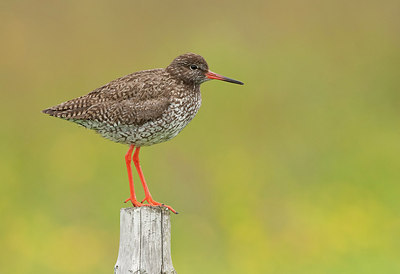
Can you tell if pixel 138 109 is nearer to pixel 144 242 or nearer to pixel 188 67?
pixel 188 67

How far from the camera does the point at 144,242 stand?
22.2 feet

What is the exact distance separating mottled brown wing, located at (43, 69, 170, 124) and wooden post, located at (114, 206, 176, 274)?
5.84 ft

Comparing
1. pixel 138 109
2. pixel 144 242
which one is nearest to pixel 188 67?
pixel 138 109

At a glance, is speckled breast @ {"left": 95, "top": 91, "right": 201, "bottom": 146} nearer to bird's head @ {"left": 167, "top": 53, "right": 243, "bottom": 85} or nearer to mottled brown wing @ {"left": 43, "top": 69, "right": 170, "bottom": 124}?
mottled brown wing @ {"left": 43, "top": 69, "right": 170, "bottom": 124}

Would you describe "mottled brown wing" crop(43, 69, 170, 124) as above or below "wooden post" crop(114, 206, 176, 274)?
above

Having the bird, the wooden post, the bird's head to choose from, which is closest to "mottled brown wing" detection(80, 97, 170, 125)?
the bird

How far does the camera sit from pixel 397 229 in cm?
1438

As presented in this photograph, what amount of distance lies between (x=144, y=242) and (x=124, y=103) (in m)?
2.18

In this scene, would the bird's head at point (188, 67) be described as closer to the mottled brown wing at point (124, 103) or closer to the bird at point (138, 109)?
the bird at point (138, 109)

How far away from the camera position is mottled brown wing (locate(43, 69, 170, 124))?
8430mm

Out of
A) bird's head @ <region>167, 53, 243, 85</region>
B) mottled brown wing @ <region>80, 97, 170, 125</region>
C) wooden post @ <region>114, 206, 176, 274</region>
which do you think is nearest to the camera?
wooden post @ <region>114, 206, 176, 274</region>

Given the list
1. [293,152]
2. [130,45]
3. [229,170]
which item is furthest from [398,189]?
[130,45]

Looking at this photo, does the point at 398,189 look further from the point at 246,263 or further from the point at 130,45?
the point at 130,45

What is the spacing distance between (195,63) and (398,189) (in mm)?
7970
